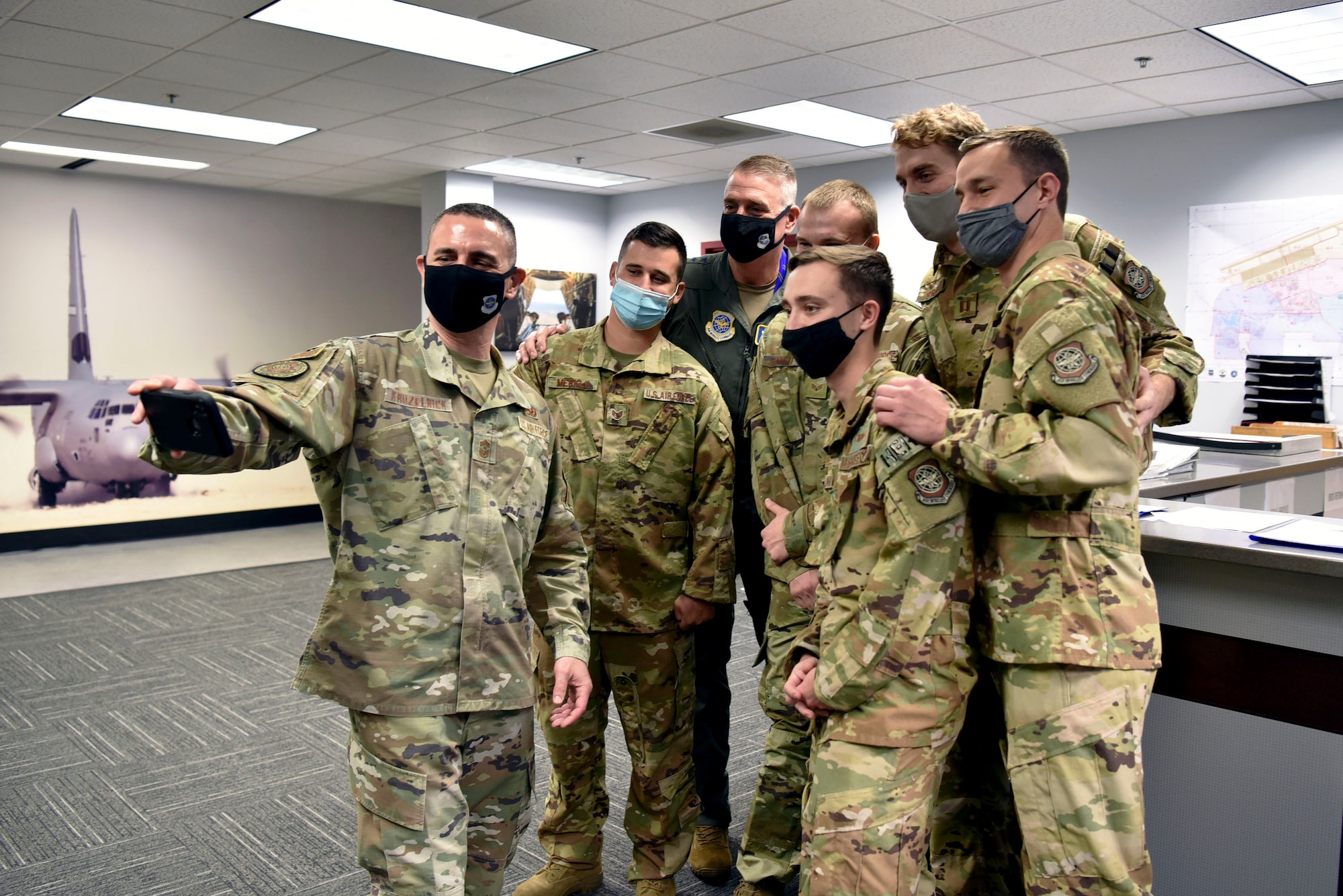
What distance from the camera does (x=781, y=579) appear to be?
2.21 meters

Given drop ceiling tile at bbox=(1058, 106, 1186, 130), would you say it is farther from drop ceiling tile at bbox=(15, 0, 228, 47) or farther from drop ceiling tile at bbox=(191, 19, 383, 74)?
drop ceiling tile at bbox=(15, 0, 228, 47)

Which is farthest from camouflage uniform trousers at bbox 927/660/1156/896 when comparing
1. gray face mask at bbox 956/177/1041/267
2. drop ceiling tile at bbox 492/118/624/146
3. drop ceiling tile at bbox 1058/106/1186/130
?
drop ceiling tile at bbox 492/118/624/146

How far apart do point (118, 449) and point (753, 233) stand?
701cm

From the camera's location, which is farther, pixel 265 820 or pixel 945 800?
pixel 265 820

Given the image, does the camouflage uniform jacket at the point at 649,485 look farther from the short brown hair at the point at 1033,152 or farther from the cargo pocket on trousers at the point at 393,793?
the short brown hair at the point at 1033,152

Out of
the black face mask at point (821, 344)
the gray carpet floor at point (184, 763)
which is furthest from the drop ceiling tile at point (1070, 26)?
the gray carpet floor at point (184, 763)

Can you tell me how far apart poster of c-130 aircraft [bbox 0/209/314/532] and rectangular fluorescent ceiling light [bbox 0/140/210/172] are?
2.87 feet

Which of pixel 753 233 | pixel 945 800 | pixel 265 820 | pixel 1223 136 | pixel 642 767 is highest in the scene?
pixel 1223 136

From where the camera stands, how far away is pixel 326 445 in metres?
1.55

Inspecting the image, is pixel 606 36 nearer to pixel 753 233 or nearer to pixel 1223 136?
pixel 753 233

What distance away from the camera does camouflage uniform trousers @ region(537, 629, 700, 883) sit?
236 centimetres

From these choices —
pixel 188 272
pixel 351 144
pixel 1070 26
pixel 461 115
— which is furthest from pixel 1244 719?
pixel 188 272

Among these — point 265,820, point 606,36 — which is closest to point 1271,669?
point 265,820

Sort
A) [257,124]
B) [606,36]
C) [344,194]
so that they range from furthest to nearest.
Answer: [344,194] < [257,124] < [606,36]
